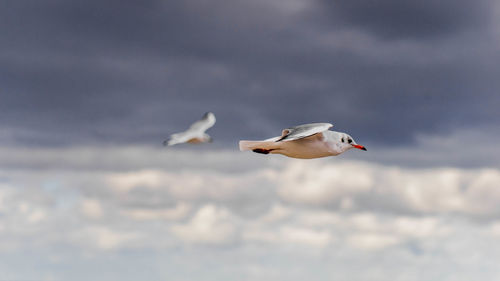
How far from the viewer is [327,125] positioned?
89.9ft

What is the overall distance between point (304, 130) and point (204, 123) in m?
6.02

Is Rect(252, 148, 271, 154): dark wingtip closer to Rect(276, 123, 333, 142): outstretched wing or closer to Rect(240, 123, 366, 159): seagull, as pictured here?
Rect(240, 123, 366, 159): seagull

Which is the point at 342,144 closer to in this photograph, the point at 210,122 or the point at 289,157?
the point at 289,157

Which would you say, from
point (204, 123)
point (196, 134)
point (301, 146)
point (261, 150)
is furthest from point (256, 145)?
point (196, 134)

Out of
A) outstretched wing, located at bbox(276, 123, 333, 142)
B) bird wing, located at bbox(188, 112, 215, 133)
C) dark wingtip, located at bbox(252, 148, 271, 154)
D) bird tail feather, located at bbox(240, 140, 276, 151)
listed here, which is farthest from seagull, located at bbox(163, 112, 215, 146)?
outstretched wing, located at bbox(276, 123, 333, 142)

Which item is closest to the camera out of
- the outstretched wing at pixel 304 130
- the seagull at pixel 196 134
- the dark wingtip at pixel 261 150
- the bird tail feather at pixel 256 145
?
the outstretched wing at pixel 304 130

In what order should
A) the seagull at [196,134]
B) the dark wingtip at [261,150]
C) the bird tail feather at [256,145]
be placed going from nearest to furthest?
1. the seagull at [196,134]
2. the bird tail feather at [256,145]
3. the dark wingtip at [261,150]

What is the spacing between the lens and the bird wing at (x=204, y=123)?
29.0 meters

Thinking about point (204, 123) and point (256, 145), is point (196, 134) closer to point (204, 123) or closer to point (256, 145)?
point (204, 123)

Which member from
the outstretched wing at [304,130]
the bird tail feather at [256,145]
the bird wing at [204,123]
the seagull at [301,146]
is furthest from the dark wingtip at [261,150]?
the bird wing at [204,123]

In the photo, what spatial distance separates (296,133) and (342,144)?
5.49 m

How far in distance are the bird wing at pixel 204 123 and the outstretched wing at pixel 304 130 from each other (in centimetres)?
419

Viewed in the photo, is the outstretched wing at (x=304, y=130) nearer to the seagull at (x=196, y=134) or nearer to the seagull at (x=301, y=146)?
the seagull at (x=301, y=146)

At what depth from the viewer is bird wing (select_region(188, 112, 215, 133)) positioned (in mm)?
29038
